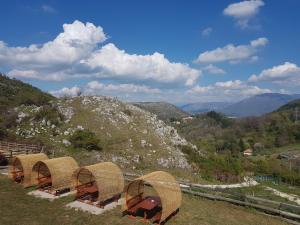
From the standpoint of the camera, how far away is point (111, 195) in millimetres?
19266

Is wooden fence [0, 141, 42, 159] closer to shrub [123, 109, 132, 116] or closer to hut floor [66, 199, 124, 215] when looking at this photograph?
hut floor [66, 199, 124, 215]

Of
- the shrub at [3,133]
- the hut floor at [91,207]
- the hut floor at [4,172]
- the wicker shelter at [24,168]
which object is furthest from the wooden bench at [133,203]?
the shrub at [3,133]

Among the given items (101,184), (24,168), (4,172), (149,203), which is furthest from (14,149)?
(149,203)

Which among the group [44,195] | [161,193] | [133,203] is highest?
[161,193]

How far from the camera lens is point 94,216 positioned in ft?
56.6

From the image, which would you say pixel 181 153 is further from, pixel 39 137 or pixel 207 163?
pixel 39 137

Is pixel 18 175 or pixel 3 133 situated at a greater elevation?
pixel 3 133

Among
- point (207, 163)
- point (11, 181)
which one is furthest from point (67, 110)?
point (11, 181)

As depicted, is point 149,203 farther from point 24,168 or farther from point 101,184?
point 24,168

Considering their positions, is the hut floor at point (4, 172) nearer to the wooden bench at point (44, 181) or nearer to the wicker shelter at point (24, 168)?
the wicker shelter at point (24, 168)

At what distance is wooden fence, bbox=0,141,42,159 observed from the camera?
30.4 m

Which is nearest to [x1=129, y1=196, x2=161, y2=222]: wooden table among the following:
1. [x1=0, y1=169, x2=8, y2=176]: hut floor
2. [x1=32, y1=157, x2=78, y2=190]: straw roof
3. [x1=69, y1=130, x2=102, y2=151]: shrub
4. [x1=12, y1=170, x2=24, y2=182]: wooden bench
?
[x1=32, y1=157, x2=78, y2=190]: straw roof

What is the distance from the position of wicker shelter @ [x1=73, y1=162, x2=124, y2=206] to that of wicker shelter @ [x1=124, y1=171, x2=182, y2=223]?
1174 mm

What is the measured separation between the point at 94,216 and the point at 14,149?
1817 centimetres
